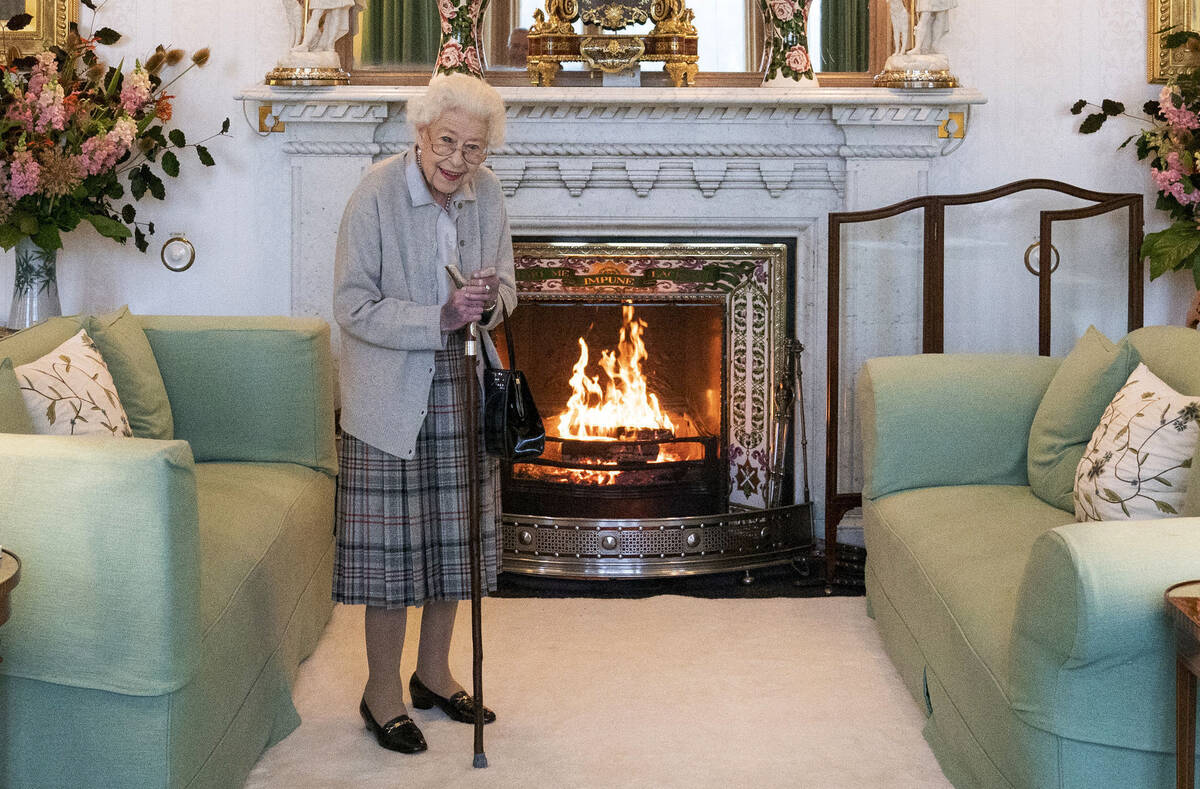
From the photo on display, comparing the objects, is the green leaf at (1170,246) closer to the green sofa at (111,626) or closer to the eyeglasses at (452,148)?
the eyeglasses at (452,148)

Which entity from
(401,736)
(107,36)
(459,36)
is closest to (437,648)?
(401,736)

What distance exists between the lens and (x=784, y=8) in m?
3.97

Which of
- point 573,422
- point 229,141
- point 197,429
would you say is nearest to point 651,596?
point 573,422

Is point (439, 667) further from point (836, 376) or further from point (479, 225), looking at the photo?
point (836, 376)

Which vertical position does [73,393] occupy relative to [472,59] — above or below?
below

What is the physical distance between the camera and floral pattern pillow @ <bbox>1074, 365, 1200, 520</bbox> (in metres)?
2.45

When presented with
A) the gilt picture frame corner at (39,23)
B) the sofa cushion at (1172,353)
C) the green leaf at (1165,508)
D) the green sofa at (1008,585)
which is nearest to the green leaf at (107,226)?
the gilt picture frame corner at (39,23)

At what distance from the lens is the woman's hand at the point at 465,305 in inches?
94.7

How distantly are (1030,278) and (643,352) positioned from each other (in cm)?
131

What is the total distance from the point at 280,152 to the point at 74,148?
689mm

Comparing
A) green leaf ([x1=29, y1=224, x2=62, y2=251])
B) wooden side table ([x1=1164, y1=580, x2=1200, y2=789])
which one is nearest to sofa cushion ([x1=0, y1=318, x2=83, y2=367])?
green leaf ([x1=29, y1=224, x2=62, y2=251])

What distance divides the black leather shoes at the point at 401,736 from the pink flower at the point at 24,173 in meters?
1.85

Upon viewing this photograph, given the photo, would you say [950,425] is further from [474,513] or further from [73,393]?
[73,393]

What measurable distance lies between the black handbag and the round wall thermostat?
6.35 ft
